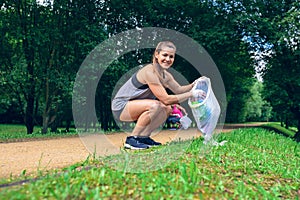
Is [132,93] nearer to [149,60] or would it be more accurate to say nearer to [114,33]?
[149,60]

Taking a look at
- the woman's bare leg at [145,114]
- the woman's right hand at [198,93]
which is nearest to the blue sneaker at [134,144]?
the woman's bare leg at [145,114]

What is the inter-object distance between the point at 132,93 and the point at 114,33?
9662 mm

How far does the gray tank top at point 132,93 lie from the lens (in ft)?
16.0

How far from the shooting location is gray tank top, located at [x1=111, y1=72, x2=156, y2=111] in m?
4.89

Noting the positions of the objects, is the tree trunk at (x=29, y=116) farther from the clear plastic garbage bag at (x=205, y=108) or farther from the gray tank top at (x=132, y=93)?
the clear plastic garbage bag at (x=205, y=108)

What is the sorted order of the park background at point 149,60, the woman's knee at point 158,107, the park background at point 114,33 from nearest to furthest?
the park background at point 149,60 < the woman's knee at point 158,107 < the park background at point 114,33

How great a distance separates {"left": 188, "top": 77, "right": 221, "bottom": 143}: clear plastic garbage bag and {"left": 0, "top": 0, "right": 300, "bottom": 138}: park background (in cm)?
747

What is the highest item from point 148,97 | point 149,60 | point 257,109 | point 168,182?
point 149,60

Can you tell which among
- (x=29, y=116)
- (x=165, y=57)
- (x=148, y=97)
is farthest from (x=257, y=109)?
(x=165, y=57)

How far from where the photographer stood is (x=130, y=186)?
106 inches

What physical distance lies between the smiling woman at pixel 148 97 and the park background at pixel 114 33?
6.95 m

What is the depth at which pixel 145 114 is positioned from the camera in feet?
15.6

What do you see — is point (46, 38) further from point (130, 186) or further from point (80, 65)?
point (130, 186)

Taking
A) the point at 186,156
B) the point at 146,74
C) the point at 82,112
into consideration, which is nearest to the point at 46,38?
the point at 82,112
